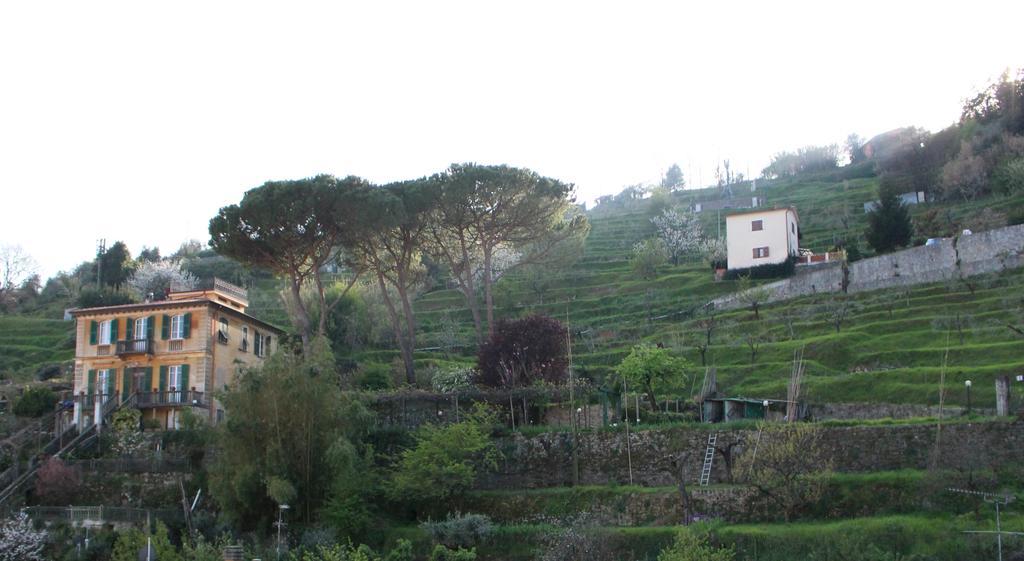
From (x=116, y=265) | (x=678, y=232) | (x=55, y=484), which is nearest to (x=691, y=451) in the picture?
(x=55, y=484)

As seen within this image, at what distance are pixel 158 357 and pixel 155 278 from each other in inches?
1471

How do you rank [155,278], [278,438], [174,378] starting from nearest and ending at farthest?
[278,438], [174,378], [155,278]

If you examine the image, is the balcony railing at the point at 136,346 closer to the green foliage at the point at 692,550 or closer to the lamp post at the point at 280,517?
the lamp post at the point at 280,517

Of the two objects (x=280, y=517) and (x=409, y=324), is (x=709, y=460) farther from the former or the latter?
(x=409, y=324)

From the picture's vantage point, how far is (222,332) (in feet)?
157

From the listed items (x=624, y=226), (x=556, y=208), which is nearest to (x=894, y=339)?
(x=556, y=208)

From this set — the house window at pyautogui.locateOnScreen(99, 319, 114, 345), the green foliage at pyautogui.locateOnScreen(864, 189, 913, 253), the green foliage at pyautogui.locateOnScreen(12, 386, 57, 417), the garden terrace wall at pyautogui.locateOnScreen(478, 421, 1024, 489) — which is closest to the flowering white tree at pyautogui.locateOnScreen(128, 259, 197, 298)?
the house window at pyautogui.locateOnScreen(99, 319, 114, 345)

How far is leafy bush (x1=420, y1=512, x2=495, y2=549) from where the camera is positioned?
3391cm

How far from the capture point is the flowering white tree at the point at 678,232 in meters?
88.8

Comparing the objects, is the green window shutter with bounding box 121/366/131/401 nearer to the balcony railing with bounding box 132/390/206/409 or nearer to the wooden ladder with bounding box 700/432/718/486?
the balcony railing with bounding box 132/390/206/409

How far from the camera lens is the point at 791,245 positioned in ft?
230

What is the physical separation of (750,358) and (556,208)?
1199 centimetres

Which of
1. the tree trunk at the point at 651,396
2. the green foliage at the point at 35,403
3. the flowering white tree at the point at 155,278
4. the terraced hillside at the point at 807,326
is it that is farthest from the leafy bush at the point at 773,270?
the green foliage at the point at 35,403

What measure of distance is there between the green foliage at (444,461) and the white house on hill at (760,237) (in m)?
35.0
